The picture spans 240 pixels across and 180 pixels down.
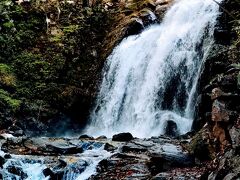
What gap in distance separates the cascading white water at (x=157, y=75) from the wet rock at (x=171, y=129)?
16 centimetres

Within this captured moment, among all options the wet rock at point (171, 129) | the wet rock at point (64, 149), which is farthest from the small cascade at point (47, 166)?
the wet rock at point (171, 129)

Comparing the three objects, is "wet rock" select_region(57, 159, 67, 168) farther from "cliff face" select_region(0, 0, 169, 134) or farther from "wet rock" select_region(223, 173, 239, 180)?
"cliff face" select_region(0, 0, 169, 134)

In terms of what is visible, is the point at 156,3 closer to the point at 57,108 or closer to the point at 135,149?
the point at 57,108

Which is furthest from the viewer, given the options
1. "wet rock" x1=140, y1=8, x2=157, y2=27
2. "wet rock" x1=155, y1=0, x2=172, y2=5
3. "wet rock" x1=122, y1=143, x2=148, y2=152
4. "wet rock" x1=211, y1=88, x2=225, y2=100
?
"wet rock" x1=155, y1=0, x2=172, y2=5

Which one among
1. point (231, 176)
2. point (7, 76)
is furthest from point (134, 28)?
point (231, 176)

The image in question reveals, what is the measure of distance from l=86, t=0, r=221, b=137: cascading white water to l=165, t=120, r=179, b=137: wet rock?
0.54ft

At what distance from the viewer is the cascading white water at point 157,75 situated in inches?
626

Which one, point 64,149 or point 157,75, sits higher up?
point 157,75

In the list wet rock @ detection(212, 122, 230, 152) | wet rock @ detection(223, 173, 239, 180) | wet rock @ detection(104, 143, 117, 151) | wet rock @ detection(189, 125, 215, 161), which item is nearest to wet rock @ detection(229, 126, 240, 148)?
wet rock @ detection(223, 173, 239, 180)

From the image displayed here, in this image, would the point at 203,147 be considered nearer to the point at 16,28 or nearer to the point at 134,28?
the point at 134,28

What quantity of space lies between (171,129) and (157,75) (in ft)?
12.0

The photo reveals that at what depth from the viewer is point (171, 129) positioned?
14.5 m

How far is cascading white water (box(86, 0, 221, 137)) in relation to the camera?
15891mm

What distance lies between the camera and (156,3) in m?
22.6
